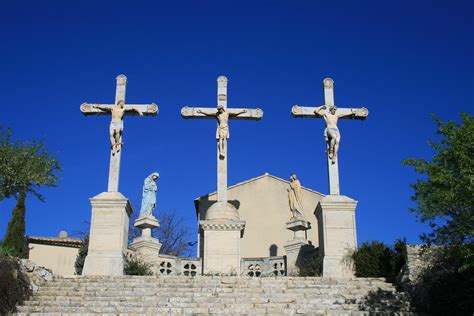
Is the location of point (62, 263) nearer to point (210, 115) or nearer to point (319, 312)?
point (210, 115)

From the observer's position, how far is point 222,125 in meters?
18.5

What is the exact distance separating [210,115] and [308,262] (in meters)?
5.80

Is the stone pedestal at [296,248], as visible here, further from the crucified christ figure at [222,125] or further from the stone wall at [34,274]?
the stone wall at [34,274]

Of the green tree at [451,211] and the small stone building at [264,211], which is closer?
the green tree at [451,211]

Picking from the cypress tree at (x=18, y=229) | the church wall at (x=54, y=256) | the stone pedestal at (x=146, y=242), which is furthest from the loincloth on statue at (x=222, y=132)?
the church wall at (x=54, y=256)

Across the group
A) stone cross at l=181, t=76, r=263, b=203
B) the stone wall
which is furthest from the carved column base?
the stone wall

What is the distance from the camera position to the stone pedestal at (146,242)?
63.2 ft

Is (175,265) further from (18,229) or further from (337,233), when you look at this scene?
(337,233)

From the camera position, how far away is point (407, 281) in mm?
13266

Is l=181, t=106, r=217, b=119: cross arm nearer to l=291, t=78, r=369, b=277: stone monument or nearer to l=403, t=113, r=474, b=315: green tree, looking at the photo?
l=291, t=78, r=369, b=277: stone monument

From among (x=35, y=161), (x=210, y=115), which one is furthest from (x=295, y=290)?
(x=35, y=161)

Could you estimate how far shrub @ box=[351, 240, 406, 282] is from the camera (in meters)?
15.2

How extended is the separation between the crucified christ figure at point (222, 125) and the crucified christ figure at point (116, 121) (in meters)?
2.51

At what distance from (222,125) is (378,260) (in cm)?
661
